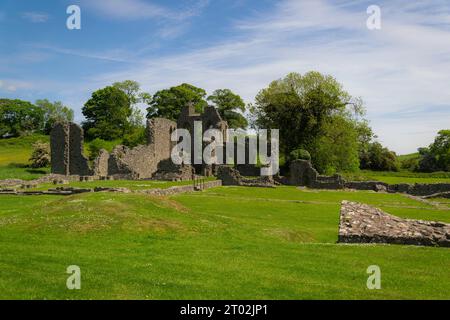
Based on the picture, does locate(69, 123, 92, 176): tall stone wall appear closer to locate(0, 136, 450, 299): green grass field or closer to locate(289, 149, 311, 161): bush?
locate(289, 149, 311, 161): bush

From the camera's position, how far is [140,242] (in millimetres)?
13930

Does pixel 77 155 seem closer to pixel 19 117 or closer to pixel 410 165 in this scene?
pixel 19 117

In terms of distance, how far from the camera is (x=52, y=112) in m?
106

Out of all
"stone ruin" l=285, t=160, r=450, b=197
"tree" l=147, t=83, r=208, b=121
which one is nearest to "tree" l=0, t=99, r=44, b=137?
"tree" l=147, t=83, r=208, b=121

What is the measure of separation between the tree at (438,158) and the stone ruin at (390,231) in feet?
229

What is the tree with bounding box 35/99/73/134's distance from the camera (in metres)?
102

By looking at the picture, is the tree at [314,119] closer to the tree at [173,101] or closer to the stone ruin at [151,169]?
the stone ruin at [151,169]

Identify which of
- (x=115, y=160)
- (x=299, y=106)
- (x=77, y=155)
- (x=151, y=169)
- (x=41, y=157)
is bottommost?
(x=151, y=169)

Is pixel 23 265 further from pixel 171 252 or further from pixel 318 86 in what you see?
pixel 318 86

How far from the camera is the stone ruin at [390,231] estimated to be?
15.2m

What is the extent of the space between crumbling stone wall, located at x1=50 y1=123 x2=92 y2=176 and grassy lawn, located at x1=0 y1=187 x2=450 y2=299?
3442cm

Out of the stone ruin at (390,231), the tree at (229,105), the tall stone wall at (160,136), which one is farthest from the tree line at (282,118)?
the stone ruin at (390,231)

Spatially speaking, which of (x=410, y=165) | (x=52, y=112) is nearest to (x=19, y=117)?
(x=52, y=112)

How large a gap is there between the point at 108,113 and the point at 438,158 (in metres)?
62.4
